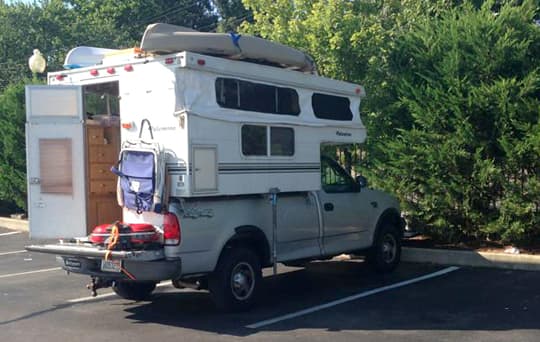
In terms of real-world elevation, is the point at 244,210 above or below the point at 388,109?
below

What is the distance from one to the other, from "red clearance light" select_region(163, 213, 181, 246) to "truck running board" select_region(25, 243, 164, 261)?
0.15 meters

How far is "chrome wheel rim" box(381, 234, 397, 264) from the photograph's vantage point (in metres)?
10.7

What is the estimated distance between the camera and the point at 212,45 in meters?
8.14

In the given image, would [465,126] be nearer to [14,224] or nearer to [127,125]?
[127,125]

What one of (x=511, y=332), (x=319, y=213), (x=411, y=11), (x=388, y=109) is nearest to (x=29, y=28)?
(x=411, y=11)

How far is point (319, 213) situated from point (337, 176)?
0.98 meters

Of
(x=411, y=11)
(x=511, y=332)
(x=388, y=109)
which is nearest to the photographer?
(x=511, y=332)

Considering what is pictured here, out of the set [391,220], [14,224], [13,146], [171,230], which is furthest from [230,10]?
[171,230]

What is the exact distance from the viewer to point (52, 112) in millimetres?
8328

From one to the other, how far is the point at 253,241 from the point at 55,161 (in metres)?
2.61

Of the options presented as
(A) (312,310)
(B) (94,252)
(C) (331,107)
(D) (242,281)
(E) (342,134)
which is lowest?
(A) (312,310)

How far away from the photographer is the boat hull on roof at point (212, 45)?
7875mm

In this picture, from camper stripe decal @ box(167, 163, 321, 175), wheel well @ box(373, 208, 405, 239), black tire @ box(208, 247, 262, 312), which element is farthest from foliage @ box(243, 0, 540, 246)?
black tire @ box(208, 247, 262, 312)

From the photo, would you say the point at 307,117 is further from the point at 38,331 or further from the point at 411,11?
the point at 411,11
